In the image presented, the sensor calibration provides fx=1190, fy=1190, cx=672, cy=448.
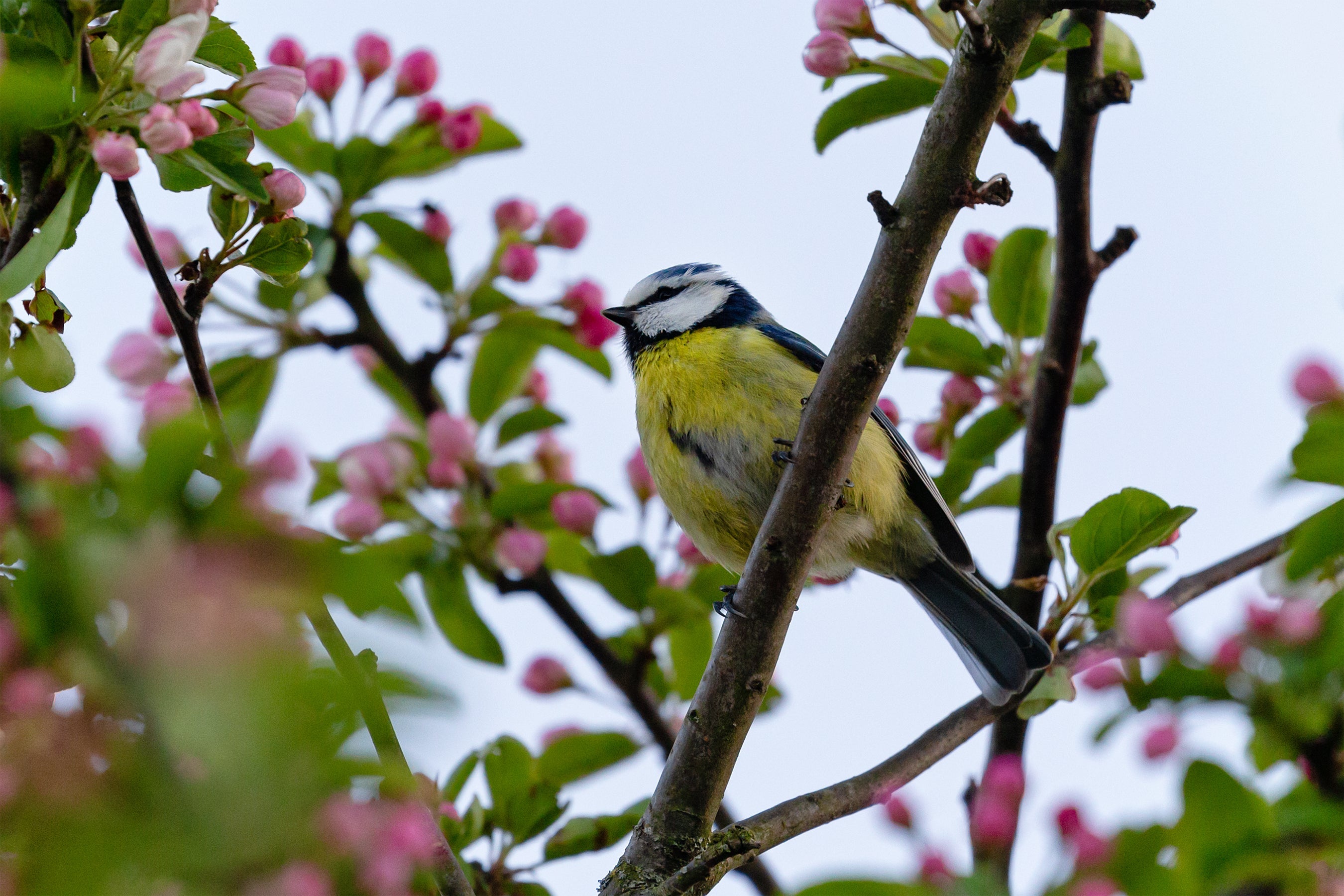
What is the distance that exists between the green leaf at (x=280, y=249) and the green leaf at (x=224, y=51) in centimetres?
25

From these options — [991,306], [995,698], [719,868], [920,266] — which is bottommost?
[719,868]

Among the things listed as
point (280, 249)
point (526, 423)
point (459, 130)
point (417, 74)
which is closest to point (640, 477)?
point (526, 423)

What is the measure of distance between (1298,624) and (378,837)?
1.19 m

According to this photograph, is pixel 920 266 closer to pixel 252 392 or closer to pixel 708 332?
pixel 708 332

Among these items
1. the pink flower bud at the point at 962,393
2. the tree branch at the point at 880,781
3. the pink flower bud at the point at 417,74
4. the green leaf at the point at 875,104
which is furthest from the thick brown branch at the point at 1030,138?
the pink flower bud at the point at 417,74

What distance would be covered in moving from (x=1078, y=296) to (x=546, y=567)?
4.93 feet

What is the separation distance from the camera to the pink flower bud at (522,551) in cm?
294

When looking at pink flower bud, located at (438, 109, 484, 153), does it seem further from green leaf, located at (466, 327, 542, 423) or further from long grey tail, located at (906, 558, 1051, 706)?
long grey tail, located at (906, 558, 1051, 706)

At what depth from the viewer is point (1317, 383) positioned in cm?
181

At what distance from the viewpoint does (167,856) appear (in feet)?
2.25

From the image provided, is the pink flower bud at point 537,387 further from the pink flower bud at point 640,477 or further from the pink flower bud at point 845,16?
the pink flower bud at point 845,16

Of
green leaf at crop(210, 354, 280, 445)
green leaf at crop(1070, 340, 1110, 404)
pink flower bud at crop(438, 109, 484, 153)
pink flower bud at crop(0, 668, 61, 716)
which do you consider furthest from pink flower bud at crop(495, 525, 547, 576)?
pink flower bud at crop(0, 668, 61, 716)

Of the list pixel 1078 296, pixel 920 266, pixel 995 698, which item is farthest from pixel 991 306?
pixel 920 266

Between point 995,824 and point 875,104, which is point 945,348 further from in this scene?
point 995,824
